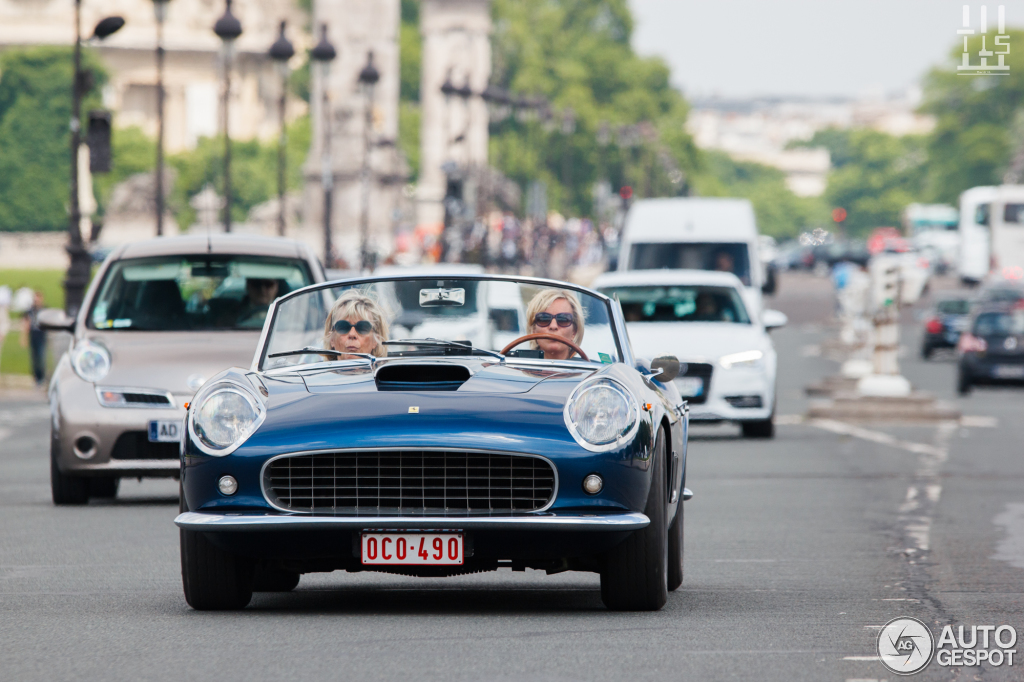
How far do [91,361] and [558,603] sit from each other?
5.70m

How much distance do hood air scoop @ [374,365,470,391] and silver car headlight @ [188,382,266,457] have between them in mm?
459

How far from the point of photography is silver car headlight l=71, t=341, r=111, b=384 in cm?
1335

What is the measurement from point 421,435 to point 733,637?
1247 millimetres

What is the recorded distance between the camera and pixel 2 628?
769cm

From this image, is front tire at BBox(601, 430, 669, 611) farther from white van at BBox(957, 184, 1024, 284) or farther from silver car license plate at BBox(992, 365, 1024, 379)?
white van at BBox(957, 184, 1024, 284)

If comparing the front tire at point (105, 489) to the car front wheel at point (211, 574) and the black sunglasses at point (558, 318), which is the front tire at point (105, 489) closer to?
the black sunglasses at point (558, 318)

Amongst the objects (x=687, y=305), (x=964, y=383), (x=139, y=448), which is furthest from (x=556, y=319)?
(x=964, y=383)

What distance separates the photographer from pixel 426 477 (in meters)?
7.57

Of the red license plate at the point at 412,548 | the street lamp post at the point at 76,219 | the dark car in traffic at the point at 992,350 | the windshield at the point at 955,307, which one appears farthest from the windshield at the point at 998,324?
the red license plate at the point at 412,548

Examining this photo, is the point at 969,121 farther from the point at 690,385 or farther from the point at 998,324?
the point at 690,385

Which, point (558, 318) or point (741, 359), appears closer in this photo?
point (558, 318)

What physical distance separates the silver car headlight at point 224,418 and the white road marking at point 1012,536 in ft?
13.8

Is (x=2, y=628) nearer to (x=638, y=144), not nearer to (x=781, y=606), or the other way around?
(x=781, y=606)

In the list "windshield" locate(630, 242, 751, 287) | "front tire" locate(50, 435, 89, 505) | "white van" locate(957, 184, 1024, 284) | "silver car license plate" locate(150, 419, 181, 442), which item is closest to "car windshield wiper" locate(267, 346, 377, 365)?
"silver car license plate" locate(150, 419, 181, 442)
